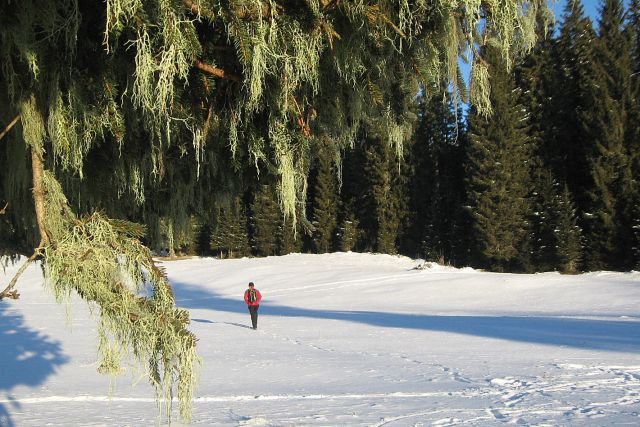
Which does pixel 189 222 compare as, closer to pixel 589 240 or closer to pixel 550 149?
pixel 589 240

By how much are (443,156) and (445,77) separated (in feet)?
141

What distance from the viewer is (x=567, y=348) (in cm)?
1158

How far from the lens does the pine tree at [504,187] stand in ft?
121

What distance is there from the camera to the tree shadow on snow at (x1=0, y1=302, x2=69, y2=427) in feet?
28.6

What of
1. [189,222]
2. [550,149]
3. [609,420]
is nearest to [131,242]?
[189,222]

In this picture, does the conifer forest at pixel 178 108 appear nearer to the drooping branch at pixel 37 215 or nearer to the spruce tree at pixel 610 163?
the drooping branch at pixel 37 215

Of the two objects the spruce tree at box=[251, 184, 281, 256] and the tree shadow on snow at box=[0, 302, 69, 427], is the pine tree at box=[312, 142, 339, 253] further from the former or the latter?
the tree shadow on snow at box=[0, 302, 69, 427]

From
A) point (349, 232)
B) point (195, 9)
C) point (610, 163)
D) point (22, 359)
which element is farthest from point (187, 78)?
point (349, 232)

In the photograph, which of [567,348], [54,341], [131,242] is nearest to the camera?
[131,242]

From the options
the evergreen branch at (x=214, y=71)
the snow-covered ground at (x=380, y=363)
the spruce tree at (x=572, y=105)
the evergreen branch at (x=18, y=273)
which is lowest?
the snow-covered ground at (x=380, y=363)

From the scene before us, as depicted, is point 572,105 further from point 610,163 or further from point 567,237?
point 567,237

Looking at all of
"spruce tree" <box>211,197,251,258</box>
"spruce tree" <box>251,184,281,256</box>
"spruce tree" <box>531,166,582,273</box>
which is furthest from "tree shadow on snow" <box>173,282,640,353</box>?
"spruce tree" <box>211,197,251,258</box>

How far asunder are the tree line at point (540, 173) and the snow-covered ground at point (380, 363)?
855 centimetres

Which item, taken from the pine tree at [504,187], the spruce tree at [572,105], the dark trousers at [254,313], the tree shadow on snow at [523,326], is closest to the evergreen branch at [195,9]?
the tree shadow on snow at [523,326]
